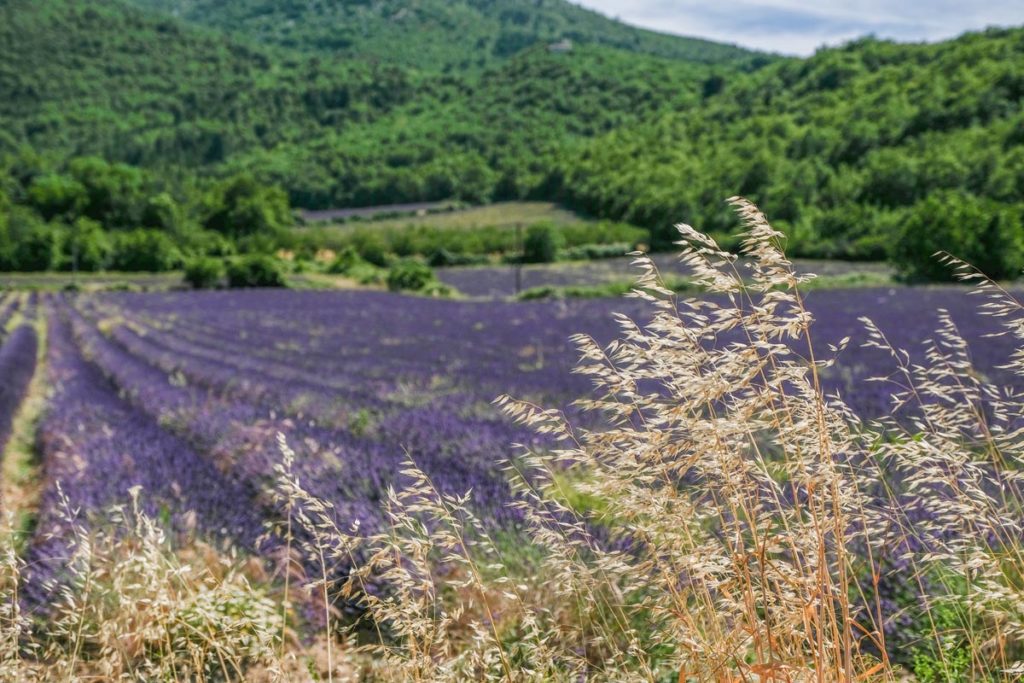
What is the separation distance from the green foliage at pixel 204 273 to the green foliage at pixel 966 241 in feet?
130

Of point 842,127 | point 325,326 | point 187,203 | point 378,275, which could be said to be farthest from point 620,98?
point 325,326

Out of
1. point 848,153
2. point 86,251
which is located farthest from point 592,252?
point 86,251

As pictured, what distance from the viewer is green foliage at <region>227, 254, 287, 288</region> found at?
48.0m

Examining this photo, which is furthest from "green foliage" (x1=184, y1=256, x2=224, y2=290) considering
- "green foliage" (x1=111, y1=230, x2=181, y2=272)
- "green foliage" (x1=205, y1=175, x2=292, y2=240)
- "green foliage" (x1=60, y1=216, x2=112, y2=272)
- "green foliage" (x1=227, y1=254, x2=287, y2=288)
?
"green foliage" (x1=205, y1=175, x2=292, y2=240)

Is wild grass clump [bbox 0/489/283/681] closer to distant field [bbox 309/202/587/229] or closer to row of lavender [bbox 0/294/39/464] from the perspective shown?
row of lavender [bbox 0/294/39/464]

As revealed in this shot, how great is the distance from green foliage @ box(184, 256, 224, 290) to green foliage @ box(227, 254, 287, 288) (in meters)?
0.97

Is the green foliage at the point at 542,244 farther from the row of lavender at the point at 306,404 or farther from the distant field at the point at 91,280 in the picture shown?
the row of lavender at the point at 306,404

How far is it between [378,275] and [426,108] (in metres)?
106

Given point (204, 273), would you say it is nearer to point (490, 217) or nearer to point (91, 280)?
point (91, 280)

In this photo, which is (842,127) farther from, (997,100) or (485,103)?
(485,103)

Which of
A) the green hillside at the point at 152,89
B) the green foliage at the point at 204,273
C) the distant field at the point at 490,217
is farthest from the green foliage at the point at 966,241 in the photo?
the green hillside at the point at 152,89

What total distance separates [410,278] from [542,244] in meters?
19.3

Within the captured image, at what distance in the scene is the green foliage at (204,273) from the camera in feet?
160

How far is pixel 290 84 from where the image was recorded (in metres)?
158
